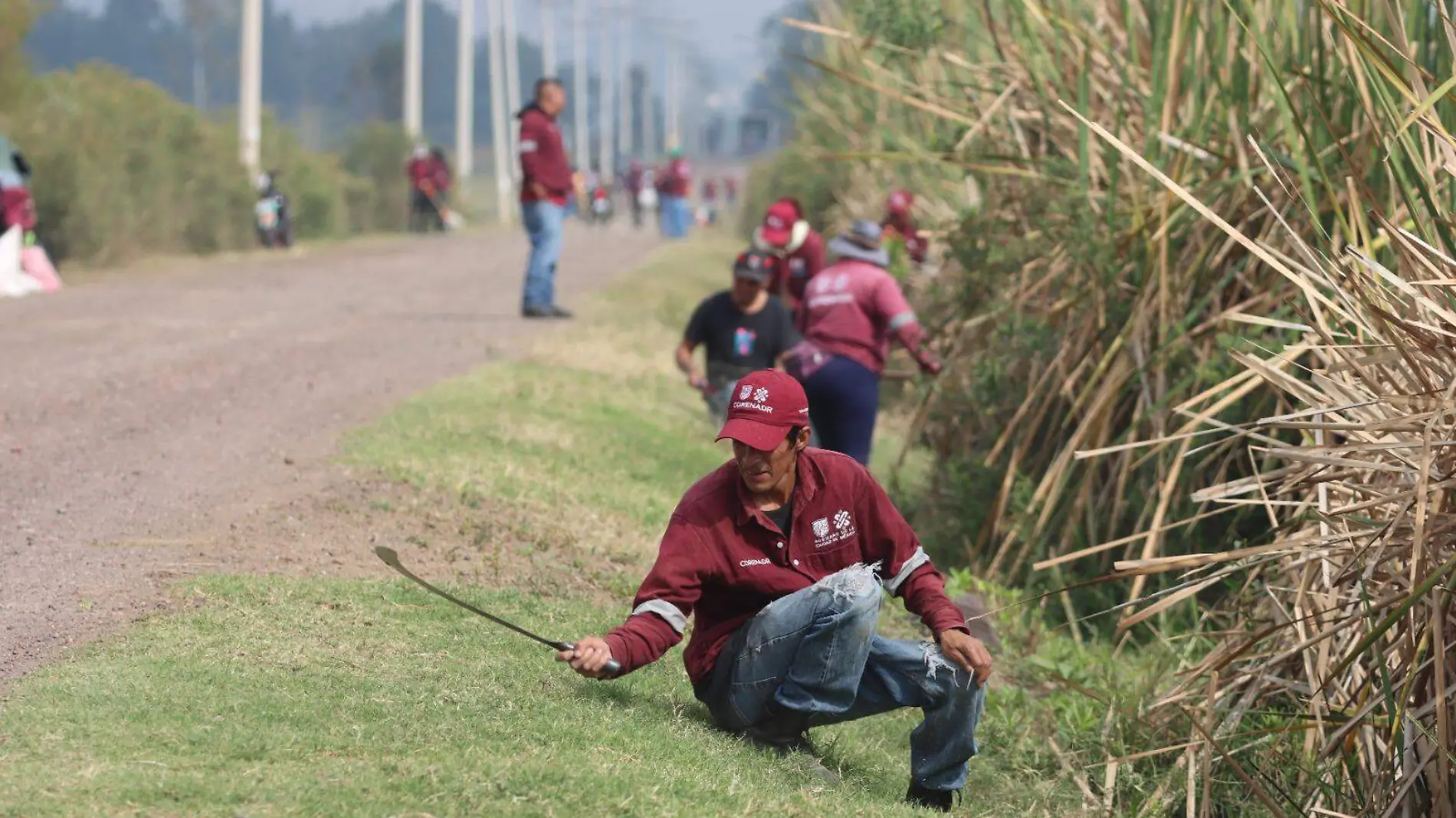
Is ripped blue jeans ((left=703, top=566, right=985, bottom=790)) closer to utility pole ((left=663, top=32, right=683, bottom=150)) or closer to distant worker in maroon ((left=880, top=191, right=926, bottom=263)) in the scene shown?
distant worker in maroon ((left=880, top=191, right=926, bottom=263))

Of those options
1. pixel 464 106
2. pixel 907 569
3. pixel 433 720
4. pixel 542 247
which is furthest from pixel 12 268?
pixel 464 106

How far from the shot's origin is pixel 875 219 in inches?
760

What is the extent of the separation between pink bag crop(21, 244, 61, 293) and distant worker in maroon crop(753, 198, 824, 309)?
27.0ft

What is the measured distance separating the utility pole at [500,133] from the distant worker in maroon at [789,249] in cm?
3387

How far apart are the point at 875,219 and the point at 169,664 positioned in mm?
14547

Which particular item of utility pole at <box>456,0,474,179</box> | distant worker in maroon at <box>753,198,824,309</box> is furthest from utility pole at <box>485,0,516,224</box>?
distant worker in maroon at <box>753,198,824,309</box>

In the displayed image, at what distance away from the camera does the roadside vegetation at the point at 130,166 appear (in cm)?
2089

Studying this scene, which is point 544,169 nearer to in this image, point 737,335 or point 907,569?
point 737,335

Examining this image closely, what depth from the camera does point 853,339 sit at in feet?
30.6

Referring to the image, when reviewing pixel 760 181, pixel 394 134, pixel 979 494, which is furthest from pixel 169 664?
pixel 394 134

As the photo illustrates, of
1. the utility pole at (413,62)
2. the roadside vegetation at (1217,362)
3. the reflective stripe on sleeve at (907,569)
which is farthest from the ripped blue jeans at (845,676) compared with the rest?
the utility pole at (413,62)

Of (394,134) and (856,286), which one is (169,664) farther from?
(394,134)

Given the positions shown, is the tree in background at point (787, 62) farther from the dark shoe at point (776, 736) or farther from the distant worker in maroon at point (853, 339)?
the dark shoe at point (776, 736)

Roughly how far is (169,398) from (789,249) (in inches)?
158
